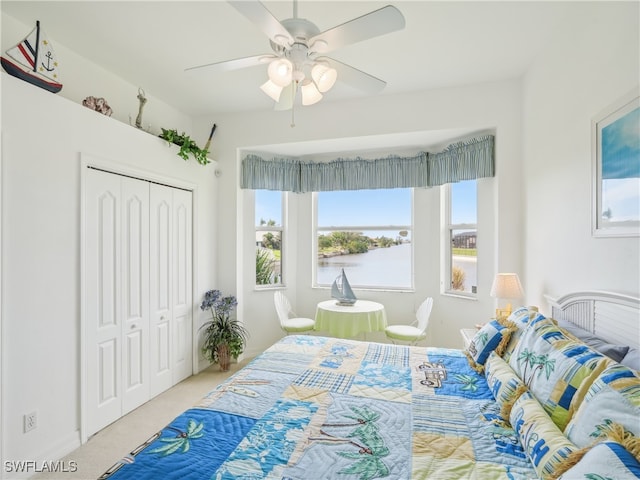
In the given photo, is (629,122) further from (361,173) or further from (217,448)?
(361,173)

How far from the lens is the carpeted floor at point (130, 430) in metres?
2.07

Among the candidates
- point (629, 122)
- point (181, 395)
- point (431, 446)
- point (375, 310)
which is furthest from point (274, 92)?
point (181, 395)

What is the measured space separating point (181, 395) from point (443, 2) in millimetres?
3785

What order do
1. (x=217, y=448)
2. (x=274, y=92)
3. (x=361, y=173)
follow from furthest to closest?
(x=361, y=173) → (x=274, y=92) → (x=217, y=448)

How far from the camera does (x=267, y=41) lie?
2475mm

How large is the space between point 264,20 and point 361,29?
445 mm

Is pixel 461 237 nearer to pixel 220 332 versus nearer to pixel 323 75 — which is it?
pixel 323 75

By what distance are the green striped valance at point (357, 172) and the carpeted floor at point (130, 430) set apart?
2333 mm

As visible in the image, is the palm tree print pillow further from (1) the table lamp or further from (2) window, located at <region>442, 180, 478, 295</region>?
(2) window, located at <region>442, 180, 478, 295</region>

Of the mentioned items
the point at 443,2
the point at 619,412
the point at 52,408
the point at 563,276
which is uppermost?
the point at 443,2

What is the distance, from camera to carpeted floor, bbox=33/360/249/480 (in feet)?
6.78

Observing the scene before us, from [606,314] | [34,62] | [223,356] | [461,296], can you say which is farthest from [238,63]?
[461,296]

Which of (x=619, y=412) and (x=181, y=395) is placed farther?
(x=181, y=395)

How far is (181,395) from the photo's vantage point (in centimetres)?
304
